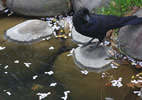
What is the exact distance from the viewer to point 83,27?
14.5 feet

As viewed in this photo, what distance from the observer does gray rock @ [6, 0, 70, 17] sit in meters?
6.34

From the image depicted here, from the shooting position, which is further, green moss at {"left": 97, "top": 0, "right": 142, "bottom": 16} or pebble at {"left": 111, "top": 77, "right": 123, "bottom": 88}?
green moss at {"left": 97, "top": 0, "right": 142, "bottom": 16}

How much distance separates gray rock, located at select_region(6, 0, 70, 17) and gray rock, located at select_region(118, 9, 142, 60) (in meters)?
1.95

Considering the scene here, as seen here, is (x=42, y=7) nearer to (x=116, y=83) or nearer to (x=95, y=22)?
(x=95, y=22)

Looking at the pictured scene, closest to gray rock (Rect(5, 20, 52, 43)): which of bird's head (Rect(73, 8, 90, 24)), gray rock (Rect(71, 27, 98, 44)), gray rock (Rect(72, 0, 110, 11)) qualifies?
gray rock (Rect(71, 27, 98, 44))

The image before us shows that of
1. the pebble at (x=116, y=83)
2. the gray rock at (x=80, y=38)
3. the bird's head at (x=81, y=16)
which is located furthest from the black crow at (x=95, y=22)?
the pebble at (x=116, y=83)

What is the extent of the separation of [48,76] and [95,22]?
→ 1300 mm

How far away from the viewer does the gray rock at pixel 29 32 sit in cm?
553

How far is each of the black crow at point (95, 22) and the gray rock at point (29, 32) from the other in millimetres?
1402

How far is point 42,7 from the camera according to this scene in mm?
6355

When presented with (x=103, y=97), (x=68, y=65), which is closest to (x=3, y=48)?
(x=68, y=65)

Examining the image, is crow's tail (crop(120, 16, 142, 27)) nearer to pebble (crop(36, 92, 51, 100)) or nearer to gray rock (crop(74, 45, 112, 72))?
gray rock (crop(74, 45, 112, 72))

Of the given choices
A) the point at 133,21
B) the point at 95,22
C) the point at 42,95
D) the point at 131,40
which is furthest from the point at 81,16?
the point at 42,95

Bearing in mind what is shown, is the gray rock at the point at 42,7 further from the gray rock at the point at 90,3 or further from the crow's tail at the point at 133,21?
the crow's tail at the point at 133,21
